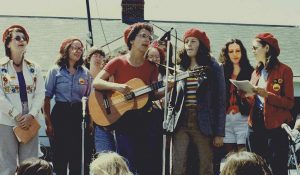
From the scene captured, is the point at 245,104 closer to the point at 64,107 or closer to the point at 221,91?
the point at 221,91

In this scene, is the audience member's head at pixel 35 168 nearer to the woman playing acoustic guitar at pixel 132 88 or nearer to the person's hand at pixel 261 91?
the woman playing acoustic guitar at pixel 132 88

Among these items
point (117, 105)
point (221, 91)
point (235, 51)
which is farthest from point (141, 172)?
point (235, 51)

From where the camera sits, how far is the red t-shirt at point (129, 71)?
18.4 ft

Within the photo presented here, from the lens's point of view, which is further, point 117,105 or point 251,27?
point 251,27

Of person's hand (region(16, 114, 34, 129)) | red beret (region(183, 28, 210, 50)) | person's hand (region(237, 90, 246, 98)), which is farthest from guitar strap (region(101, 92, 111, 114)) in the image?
person's hand (region(237, 90, 246, 98))

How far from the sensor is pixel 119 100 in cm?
563

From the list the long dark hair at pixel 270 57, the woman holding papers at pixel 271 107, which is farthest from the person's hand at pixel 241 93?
the long dark hair at pixel 270 57

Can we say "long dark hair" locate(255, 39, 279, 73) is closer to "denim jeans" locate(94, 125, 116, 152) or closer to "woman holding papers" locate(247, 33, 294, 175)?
"woman holding papers" locate(247, 33, 294, 175)

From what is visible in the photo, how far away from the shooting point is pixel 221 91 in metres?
5.41

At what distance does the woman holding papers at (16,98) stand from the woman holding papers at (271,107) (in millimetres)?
2600

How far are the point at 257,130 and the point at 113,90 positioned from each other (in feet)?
5.81

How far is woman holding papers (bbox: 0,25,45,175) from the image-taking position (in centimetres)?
553

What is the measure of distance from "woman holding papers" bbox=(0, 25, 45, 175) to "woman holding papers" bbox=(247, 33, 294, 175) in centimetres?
260

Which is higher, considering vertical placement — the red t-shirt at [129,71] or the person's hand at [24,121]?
the red t-shirt at [129,71]
